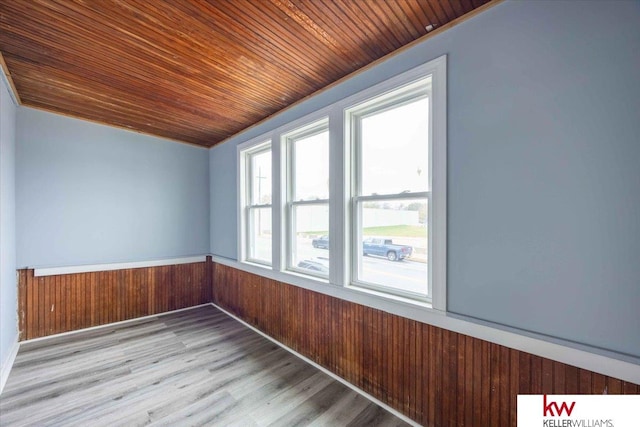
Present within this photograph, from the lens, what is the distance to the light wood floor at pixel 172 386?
6.26ft

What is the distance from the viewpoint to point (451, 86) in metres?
1.68

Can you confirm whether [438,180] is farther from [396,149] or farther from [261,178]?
[261,178]

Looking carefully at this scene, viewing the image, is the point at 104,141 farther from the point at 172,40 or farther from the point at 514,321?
the point at 514,321

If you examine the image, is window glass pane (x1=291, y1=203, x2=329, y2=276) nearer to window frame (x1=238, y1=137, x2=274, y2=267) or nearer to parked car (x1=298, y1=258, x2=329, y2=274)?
parked car (x1=298, y1=258, x2=329, y2=274)

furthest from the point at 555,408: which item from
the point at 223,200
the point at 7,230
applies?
the point at 7,230

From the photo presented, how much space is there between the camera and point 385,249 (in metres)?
2.15

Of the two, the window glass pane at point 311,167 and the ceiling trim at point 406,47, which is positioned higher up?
the ceiling trim at point 406,47

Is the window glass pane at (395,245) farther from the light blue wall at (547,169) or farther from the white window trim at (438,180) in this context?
the light blue wall at (547,169)

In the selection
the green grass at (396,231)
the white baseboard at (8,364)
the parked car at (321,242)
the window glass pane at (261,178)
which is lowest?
the white baseboard at (8,364)

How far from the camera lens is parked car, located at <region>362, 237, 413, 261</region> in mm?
2020

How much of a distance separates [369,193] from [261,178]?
1.91 metres

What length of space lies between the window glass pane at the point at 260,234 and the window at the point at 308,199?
21.0 inches

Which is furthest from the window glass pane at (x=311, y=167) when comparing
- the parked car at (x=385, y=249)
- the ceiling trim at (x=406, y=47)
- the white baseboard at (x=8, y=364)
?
the white baseboard at (x=8, y=364)

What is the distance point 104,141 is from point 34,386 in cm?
292
